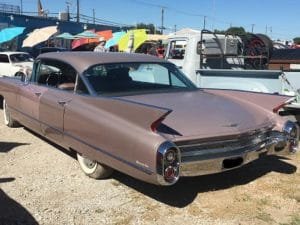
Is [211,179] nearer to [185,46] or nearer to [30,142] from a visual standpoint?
[30,142]

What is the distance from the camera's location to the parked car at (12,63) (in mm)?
15820

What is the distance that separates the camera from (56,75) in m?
6.36

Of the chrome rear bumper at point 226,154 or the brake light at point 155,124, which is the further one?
the chrome rear bumper at point 226,154

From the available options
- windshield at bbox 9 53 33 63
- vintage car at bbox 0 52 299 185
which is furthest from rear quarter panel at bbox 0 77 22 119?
windshield at bbox 9 53 33 63

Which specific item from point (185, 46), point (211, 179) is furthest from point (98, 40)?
point (211, 179)

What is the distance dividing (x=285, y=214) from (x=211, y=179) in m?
1.12

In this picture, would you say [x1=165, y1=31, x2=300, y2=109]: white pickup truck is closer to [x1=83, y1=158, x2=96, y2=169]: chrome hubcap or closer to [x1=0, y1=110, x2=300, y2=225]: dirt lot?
[x1=0, y1=110, x2=300, y2=225]: dirt lot

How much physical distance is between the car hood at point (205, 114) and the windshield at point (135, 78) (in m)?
0.26

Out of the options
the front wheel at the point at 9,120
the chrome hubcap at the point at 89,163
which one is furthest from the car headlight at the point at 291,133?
the front wheel at the point at 9,120

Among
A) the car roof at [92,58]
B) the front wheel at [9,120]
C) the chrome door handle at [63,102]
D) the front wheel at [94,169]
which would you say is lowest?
the front wheel at [9,120]

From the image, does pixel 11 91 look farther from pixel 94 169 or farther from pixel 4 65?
pixel 4 65

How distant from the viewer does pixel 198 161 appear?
445cm

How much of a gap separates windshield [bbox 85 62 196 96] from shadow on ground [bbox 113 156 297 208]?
3.31 feet

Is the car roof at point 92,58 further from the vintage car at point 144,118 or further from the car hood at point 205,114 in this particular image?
the car hood at point 205,114
